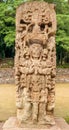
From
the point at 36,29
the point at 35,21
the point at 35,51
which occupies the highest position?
the point at 35,21

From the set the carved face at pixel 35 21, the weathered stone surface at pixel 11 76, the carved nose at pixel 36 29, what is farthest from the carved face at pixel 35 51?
the weathered stone surface at pixel 11 76

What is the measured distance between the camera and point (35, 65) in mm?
6340

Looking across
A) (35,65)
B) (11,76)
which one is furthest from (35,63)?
(11,76)

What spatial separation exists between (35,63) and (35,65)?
0.04 meters

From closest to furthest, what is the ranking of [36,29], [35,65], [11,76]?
1. [35,65]
2. [36,29]
3. [11,76]

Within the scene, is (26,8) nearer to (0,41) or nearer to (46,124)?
(46,124)

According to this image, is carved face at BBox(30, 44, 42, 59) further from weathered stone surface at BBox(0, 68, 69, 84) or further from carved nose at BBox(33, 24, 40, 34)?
weathered stone surface at BBox(0, 68, 69, 84)

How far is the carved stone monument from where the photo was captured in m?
6.31

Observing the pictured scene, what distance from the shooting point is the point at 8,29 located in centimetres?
2562

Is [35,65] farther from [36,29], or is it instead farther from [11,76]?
[11,76]

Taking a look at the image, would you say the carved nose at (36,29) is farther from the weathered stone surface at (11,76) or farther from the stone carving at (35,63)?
the weathered stone surface at (11,76)

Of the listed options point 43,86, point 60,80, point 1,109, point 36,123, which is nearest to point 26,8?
point 43,86

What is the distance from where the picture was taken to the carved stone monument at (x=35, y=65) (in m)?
6.31

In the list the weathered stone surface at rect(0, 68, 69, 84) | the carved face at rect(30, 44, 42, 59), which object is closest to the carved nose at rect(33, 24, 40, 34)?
the carved face at rect(30, 44, 42, 59)
